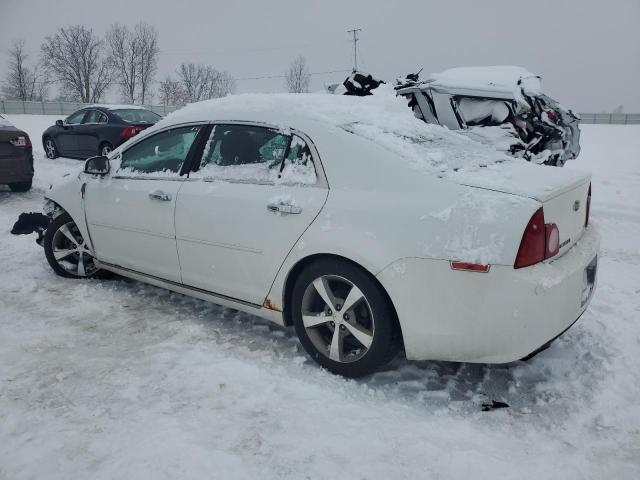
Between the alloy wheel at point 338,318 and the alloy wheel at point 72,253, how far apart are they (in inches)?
99.0

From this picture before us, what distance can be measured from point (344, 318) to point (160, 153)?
2.02 meters

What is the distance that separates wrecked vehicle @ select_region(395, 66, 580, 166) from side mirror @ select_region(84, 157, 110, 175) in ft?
13.2

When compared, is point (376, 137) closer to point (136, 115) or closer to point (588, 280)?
point (588, 280)

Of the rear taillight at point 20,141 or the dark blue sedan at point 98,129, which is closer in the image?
the rear taillight at point 20,141

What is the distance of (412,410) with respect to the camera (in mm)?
2660

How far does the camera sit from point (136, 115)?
40.1ft

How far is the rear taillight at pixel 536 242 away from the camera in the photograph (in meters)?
2.35

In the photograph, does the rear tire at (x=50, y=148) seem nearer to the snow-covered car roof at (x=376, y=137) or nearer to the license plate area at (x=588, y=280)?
the snow-covered car roof at (x=376, y=137)

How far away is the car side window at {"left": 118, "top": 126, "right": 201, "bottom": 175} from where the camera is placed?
3643mm

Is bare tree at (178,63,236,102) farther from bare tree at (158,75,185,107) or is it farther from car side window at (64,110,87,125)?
car side window at (64,110,87,125)

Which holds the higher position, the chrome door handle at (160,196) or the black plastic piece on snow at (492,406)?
the chrome door handle at (160,196)

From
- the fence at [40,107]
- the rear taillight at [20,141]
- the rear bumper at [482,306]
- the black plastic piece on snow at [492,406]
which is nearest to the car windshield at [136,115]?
the rear taillight at [20,141]

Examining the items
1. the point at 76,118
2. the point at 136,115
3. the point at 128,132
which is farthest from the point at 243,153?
the point at 76,118

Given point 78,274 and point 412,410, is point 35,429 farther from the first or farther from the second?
point 78,274
